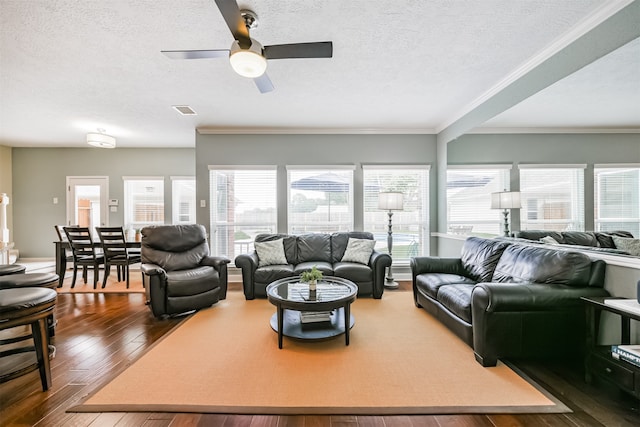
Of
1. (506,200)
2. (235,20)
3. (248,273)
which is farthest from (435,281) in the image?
(235,20)

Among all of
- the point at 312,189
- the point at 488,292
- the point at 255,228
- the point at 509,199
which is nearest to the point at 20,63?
the point at 255,228

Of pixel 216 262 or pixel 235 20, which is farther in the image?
pixel 216 262

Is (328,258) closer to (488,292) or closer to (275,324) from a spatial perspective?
(275,324)

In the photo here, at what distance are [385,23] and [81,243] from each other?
210 inches

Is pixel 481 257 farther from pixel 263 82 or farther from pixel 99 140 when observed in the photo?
pixel 99 140

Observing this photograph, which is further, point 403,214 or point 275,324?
point 403,214

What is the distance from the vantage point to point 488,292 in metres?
2.16

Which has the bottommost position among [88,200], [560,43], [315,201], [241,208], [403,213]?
[403,213]

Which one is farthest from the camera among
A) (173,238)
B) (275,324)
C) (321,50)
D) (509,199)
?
(173,238)

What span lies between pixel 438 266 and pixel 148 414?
318 centimetres

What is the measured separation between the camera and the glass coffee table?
8.00ft

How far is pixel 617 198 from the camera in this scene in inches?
99.5

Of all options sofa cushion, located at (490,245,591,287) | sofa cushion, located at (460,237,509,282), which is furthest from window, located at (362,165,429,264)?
sofa cushion, located at (490,245,591,287)

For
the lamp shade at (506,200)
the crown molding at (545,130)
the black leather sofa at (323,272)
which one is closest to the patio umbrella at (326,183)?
the black leather sofa at (323,272)
